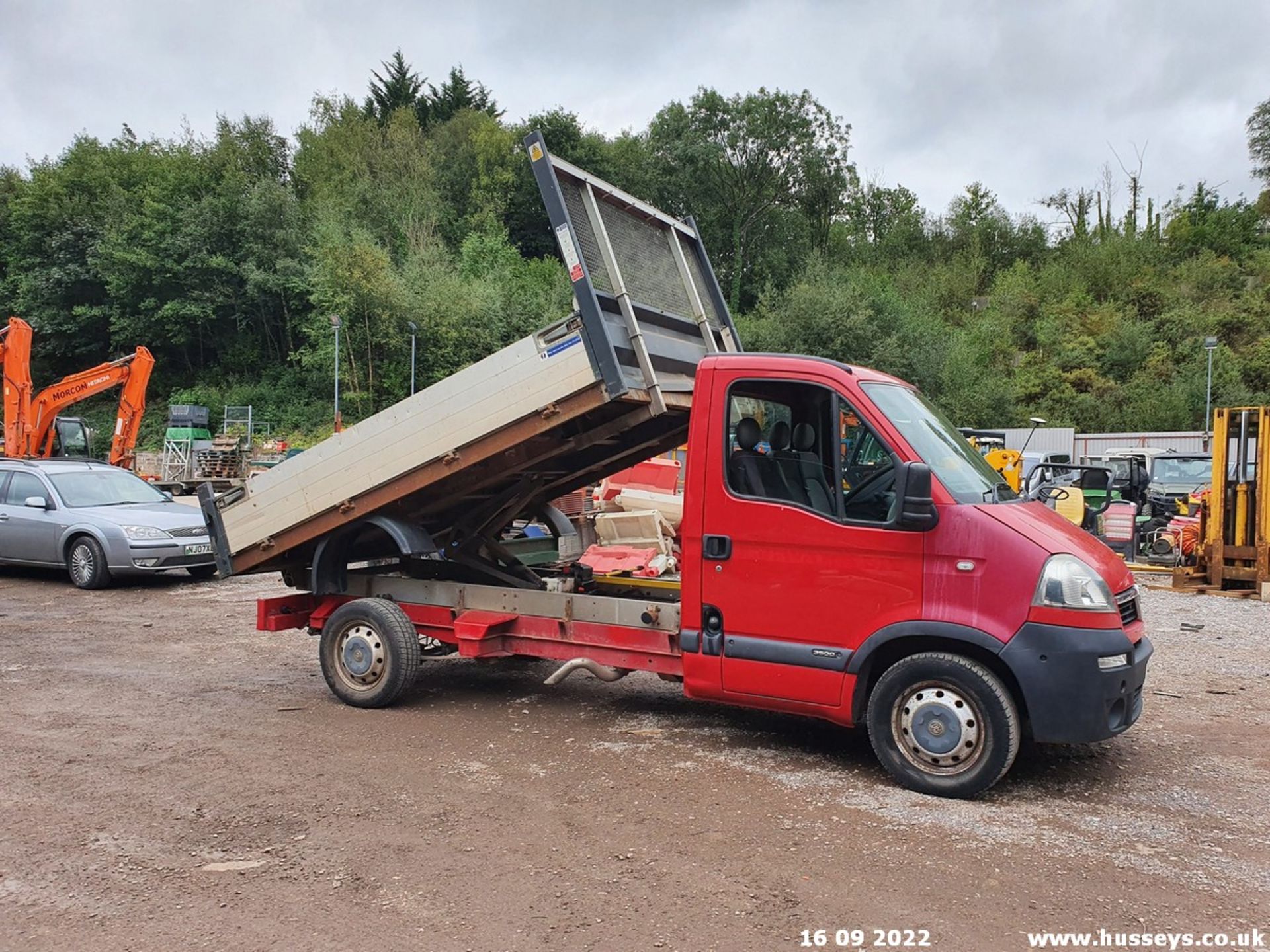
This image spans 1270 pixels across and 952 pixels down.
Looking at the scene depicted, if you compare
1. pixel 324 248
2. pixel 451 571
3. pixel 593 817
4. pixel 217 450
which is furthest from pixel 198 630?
pixel 324 248

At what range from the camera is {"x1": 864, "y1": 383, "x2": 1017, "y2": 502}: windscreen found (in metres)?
4.82

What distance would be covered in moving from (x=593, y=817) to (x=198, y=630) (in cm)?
652

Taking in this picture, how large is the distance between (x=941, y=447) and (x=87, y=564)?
11093mm

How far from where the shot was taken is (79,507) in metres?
12.1

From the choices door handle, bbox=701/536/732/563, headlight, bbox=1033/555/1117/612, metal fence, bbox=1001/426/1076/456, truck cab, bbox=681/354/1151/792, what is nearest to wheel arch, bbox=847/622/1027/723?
truck cab, bbox=681/354/1151/792

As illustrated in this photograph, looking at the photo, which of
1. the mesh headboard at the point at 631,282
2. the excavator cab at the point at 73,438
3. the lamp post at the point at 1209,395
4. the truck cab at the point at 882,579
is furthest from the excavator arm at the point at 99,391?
the lamp post at the point at 1209,395

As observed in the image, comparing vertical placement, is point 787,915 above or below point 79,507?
below

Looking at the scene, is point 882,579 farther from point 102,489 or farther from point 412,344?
point 412,344

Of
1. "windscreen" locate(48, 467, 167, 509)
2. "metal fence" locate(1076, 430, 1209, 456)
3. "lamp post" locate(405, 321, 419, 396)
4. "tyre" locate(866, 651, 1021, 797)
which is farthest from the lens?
"lamp post" locate(405, 321, 419, 396)

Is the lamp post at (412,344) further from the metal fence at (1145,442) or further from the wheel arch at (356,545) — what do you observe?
the wheel arch at (356,545)

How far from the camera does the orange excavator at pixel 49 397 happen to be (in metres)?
18.4

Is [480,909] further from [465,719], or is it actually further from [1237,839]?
[1237,839]

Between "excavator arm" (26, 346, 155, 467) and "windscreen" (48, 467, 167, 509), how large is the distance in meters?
7.05

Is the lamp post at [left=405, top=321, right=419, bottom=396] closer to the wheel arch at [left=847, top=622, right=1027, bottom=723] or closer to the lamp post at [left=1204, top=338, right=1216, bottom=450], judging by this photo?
the lamp post at [left=1204, top=338, right=1216, bottom=450]
